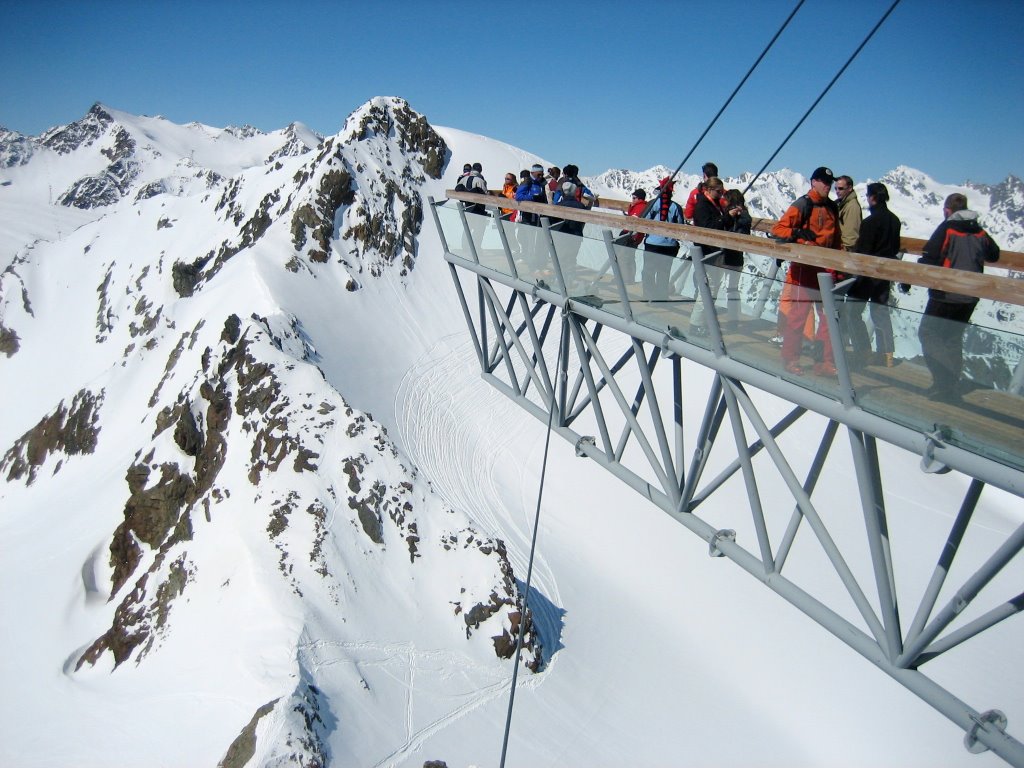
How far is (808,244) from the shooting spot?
488 cm

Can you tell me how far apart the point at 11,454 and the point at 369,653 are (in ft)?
123

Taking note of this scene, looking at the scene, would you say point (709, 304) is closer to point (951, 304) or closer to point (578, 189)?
point (951, 304)

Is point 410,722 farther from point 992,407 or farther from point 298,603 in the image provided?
point 992,407

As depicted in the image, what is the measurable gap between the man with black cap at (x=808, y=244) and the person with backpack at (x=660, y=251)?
1.01 m

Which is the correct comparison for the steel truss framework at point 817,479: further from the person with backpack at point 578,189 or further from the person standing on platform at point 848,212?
the person with backpack at point 578,189

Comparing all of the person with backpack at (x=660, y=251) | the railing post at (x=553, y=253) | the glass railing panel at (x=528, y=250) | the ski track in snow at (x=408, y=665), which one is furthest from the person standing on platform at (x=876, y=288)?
the ski track in snow at (x=408, y=665)

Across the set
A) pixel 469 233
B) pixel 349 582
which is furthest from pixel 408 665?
pixel 469 233

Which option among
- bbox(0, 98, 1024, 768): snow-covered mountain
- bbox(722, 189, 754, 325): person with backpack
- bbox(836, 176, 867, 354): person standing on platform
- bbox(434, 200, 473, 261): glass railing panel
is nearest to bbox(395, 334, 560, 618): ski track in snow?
bbox(0, 98, 1024, 768): snow-covered mountain

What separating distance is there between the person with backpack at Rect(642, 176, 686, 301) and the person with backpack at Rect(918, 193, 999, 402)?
6.71ft

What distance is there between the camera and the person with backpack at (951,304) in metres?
3.50

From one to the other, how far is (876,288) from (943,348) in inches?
48.3

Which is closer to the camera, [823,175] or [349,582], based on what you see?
[823,175]

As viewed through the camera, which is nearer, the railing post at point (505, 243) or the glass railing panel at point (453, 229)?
the railing post at point (505, 243)

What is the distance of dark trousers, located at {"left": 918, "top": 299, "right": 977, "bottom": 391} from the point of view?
11.3 feet
